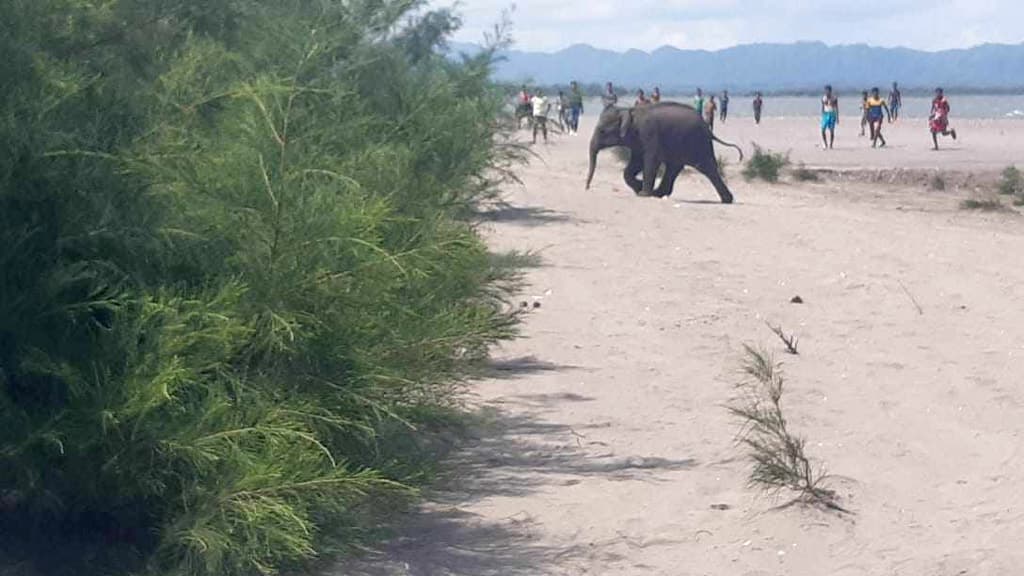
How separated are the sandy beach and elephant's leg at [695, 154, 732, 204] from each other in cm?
361

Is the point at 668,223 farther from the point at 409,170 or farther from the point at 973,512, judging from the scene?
the point at 973,512

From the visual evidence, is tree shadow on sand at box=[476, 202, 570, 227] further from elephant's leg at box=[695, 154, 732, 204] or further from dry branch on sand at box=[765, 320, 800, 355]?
dry branch on sand at box=[765, 320, 800, 355]

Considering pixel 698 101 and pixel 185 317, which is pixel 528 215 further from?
pixel 698 101

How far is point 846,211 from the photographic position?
86.8 feet

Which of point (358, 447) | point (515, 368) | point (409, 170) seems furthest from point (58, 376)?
point (515, 368)

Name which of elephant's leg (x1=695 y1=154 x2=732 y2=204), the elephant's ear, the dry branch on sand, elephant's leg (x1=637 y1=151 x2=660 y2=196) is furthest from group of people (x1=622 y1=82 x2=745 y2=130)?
the dry branch on sand

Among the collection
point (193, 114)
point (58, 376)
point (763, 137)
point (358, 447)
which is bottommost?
point (763, 137)

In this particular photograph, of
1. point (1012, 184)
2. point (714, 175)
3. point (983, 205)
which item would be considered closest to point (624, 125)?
point (714, 175)

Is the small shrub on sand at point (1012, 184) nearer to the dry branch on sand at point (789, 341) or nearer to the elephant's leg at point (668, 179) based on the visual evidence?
the elephant's leg at point (668, 179)

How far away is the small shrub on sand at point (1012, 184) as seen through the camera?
102 ft

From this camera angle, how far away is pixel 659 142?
26.7 meters

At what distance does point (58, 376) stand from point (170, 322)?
42 cm

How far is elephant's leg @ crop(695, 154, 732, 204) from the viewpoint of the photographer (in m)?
26.5

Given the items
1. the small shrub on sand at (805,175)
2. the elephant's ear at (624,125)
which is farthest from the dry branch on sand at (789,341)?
the small shrub on sand at (805,175)
